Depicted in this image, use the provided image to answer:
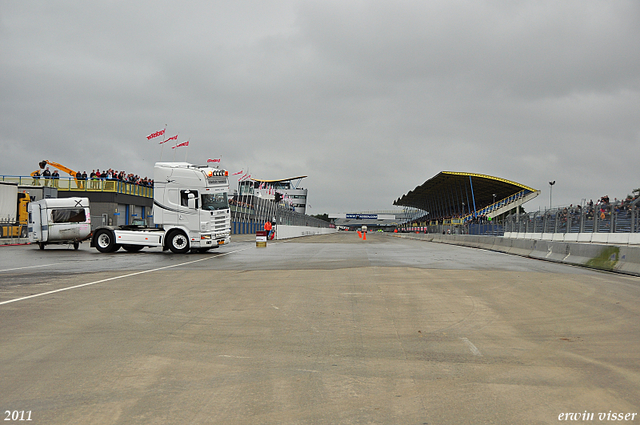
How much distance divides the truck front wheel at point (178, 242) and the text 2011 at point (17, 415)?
19.8 metres

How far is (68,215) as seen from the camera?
26.2m

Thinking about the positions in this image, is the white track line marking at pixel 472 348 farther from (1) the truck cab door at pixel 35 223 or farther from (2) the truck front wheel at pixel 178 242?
(1) the truck cab door at pixel 35 223

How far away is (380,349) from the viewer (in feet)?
18.5

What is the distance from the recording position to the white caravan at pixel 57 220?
25.7m

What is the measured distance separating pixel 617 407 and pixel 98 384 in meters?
4.11

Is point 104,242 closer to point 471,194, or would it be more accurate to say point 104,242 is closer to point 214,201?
point 214,201

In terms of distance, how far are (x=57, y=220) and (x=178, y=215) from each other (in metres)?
7.52

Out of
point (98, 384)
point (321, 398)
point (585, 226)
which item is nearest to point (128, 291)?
point (98, 384)

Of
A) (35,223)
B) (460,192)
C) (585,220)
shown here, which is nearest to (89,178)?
(35,223)

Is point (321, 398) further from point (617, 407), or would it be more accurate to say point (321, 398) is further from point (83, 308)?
point (83, 308)

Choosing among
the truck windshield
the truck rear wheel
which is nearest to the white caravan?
the truck rear wheel

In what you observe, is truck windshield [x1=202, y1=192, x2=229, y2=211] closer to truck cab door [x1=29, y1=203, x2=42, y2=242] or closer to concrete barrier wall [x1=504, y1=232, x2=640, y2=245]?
truck cab door [x1=29, y1=203, x2=42, y2=242]

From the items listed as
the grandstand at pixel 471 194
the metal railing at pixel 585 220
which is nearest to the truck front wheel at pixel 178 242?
the metal railing at pixel 585 220

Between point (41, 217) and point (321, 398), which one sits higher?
point (41, 217)
